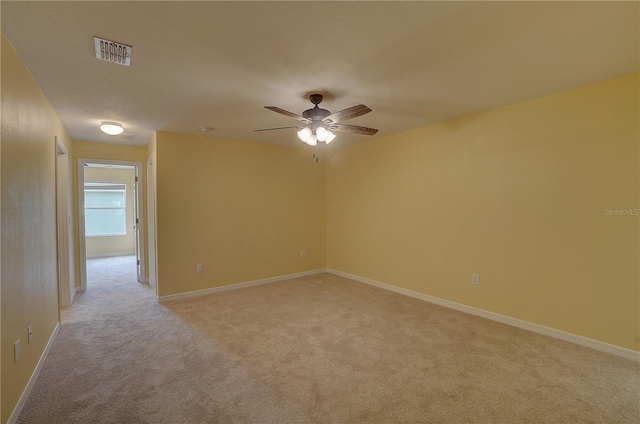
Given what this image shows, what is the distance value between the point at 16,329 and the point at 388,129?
4.28m

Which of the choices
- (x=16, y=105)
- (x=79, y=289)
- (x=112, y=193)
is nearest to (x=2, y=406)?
(x=16, y=105)

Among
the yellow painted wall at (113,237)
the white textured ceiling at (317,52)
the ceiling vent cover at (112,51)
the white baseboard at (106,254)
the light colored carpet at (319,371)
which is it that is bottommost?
the light colored carpet at (319,371)

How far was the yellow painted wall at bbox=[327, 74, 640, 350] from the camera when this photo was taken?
104 inches

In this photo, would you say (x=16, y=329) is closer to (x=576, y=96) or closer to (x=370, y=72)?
(x=370, y=72)

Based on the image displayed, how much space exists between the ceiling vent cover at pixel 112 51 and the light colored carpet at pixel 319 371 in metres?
2.41

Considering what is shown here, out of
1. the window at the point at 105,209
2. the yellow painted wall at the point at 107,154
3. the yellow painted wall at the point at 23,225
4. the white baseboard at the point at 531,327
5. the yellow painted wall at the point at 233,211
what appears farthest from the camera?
the window at the point at 105,209

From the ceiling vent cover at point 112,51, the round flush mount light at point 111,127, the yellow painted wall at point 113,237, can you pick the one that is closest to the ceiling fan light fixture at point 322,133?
the ceiling vent cover at point 112,51

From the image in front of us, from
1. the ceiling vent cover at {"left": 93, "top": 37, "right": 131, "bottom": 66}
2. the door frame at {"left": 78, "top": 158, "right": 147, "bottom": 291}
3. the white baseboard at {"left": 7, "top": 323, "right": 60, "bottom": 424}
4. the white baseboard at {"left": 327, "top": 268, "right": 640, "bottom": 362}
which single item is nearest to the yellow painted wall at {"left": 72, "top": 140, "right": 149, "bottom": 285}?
the door frame at {"left": 78, "top": 158, "right": 147, "bottom": 291}

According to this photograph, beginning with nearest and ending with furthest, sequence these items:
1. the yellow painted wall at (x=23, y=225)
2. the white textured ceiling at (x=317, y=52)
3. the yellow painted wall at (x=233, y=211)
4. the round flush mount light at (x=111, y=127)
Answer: the white textured ceiling at (x=317, y=52) < the yellow painted wall at (x=23, y=225) < the round flush mount light at (x=111, y=127) < the yellow painted wall at (x=233, y=211)

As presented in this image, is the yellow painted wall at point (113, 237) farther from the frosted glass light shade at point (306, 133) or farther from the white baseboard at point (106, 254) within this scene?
the frosted glass light shade at point (306, 133)

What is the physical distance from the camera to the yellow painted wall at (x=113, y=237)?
310 inches

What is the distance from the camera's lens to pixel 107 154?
495cm

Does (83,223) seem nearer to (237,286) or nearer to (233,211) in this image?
(233,211)

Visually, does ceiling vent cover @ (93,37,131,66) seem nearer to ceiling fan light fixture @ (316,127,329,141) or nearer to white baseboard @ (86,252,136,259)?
ceiling fan light fixture @ (316,127,329,141)
